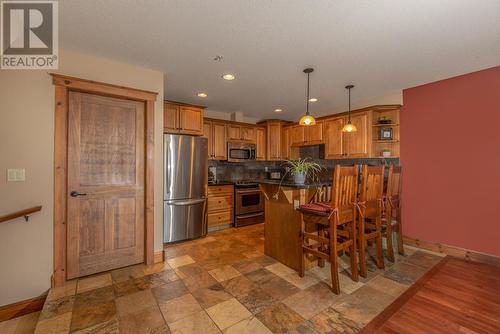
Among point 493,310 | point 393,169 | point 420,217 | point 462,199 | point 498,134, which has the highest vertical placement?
point 498,134

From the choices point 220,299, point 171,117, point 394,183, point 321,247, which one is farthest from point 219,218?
point 394,183

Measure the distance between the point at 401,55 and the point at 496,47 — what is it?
2.89ft

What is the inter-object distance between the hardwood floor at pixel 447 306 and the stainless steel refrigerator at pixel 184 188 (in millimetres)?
2771

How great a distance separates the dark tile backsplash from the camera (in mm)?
4930

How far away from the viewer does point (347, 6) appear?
1715 millimetres

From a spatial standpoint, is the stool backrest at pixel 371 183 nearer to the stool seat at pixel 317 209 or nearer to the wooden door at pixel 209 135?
the stool seat at pixel 317 209

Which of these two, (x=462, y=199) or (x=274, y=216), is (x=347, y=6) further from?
(x=462, y=199)

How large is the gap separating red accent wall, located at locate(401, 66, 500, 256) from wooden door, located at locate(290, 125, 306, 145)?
6.66ft

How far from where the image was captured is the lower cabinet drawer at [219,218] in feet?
14.0

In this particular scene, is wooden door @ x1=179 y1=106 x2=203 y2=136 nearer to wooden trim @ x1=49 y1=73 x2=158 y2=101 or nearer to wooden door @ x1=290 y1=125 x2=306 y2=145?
wooden trim @ x1=49 y1=73 x2=158 y2=101

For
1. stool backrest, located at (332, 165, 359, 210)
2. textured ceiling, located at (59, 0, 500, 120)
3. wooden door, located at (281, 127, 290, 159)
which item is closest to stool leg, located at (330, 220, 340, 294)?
stool backrest, located at (332, 165, 359, 210)

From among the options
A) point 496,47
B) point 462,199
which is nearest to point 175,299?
point 462,199

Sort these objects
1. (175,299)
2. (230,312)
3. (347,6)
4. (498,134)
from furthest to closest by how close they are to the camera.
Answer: (498,134), (175,299), (230,312), (347,6)

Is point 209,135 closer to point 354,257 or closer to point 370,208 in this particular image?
point 370,208
